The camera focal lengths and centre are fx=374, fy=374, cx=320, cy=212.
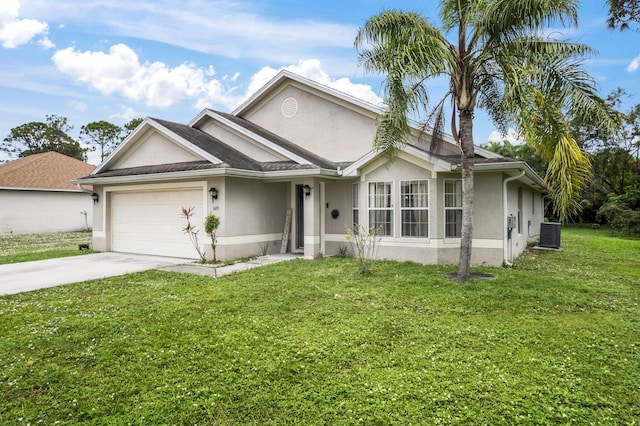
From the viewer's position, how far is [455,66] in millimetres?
8133

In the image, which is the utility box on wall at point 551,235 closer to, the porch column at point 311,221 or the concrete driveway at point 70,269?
the porch column at point 311,221

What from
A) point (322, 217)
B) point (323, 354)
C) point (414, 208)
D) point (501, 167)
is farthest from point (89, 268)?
point (501, 167)

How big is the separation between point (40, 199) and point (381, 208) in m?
22.8

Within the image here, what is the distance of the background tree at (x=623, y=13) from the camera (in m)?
13.1

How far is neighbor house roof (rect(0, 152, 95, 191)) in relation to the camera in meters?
22.8

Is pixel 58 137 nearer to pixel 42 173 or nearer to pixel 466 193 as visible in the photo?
pixel 42 173

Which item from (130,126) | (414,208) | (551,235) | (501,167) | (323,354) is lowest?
(323,354)

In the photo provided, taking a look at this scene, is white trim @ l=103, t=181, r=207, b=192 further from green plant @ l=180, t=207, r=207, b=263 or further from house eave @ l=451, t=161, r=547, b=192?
house eave @ l=451, t=161, r=547, b=192

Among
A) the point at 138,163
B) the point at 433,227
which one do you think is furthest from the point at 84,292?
the point at 433,227

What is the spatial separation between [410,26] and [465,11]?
1.24 meters

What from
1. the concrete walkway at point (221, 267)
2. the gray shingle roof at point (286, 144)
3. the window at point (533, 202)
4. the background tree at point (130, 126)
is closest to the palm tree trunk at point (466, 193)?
the gray shingle roof at point (286, 144)

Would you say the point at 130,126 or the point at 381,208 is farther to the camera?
the point at 130,126

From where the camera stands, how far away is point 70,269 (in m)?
10.4

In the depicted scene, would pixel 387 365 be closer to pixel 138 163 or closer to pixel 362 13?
pixel 362 13
